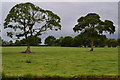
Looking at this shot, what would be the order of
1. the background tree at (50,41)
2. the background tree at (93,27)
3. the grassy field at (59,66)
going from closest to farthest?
the grassy field at (59,66) < the background tree at (93,27) < the background tree at (50,41)

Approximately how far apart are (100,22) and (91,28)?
2.92 m

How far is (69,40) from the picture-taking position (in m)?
77.4

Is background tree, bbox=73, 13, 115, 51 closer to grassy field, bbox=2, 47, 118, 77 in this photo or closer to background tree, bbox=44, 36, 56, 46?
grassy field, bbox=2, 47, 118, 77

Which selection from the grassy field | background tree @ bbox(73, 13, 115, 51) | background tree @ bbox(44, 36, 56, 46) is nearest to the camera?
the grassy field

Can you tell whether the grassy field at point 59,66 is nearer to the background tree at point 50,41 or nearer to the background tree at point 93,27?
the background tree at point 93,27

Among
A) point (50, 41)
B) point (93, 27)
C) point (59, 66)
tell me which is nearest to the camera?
point (59, 66)

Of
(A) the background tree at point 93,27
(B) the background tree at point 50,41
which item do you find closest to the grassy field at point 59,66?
(A) the background tree at point 93,27

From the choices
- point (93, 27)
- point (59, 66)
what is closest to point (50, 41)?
point (93, 27)

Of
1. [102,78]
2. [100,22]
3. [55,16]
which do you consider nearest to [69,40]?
[100,22]

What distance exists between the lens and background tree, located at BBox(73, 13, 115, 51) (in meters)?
40.0

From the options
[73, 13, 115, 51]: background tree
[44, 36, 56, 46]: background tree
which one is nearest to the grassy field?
[73, 13, 115, 51]: background tree

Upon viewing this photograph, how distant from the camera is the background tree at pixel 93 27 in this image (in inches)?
1576

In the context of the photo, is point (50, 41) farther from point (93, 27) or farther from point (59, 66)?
point (59, 66)

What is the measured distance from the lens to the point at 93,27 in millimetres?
41031
